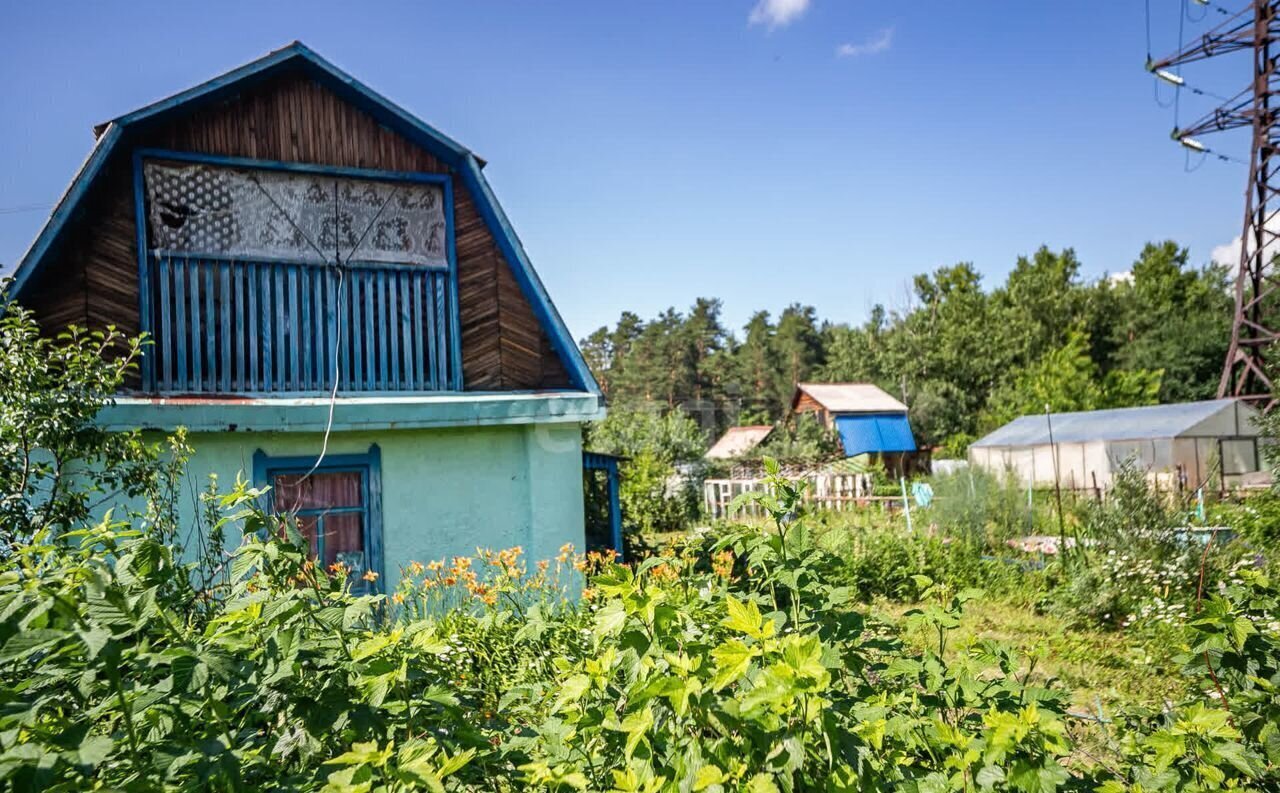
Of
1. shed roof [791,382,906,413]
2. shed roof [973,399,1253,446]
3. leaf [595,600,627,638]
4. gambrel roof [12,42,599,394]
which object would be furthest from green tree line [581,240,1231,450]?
leaf [595,600,627,638]

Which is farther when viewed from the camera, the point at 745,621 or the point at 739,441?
the point at 739,441

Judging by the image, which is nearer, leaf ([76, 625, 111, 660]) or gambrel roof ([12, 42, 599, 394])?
leaf ([76, 625, 111, 660])

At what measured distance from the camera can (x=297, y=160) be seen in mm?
7535

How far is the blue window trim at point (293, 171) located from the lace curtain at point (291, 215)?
7 centimetres

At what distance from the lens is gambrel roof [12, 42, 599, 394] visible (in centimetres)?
646

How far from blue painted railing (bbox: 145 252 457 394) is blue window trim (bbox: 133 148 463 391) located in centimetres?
6

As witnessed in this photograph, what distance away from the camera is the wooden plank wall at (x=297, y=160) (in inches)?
263

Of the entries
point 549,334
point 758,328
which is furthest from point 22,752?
point 758,328

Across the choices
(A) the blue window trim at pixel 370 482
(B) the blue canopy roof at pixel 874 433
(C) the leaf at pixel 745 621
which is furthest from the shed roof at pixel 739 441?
(C) the leaf at pixel 745 621

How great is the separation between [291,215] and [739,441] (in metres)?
30.4

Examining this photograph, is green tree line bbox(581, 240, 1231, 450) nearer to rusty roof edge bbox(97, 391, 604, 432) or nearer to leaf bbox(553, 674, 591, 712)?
rusty roof edge bbox(97, 391, 604, 432)

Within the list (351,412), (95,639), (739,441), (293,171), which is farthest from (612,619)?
(739,441)

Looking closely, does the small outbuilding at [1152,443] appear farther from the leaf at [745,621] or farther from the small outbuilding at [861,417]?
the leaf at [745,621]

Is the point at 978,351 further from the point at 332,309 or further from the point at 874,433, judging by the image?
the point at 332,309
